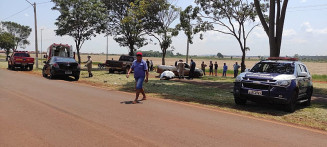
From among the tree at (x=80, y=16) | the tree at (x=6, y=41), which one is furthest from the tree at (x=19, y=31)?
the tree at (x=80, y=16)

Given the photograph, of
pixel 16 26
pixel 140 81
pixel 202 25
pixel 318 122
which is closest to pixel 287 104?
pixel 318 122

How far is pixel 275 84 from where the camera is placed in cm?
830

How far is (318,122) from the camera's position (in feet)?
24.3

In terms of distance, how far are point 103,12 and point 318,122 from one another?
99.8 ft

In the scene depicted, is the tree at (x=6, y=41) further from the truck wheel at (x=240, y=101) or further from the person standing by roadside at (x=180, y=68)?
the truck wheel at (x=240, y=101)

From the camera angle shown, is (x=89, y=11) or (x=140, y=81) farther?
(x=89, y=11)

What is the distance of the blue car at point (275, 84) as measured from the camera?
8.30 metres

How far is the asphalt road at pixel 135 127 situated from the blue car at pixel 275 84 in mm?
1255

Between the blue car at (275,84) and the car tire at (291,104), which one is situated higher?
the blue car at (275,84)

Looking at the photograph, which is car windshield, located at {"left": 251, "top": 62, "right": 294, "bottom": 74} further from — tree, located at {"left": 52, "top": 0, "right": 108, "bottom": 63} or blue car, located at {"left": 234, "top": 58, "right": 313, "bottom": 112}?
tree, located at {"left": 52, "top": 0, "right": 108, "bottom": 63}

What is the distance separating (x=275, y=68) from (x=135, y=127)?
5.56 metres

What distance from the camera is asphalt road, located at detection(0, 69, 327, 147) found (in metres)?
5.05

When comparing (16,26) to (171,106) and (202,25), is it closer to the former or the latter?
(202,25)

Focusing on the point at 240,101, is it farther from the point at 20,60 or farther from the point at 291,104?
the point at 20,60
